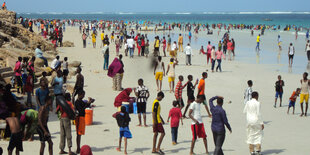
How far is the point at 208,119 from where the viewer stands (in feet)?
40.1

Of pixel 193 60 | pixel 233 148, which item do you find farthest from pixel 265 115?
pixel 193 60

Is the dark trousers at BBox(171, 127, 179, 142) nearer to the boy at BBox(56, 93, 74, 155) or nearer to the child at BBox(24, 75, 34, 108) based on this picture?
the boy at BBox(56, 93, 74, 155)

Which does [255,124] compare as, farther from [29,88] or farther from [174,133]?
[29,88]

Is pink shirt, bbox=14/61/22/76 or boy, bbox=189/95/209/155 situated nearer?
boy, bbox=189/95/209/155

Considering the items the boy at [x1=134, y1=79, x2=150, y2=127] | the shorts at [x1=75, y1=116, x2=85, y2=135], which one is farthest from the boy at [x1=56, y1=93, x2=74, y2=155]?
the boy at [x1=134, y1=79, x2=150, y2=127]

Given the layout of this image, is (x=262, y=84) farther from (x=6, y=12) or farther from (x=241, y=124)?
(x=6, y=12)

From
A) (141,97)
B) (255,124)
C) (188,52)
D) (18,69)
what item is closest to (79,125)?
(141,97)

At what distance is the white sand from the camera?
9.46 m

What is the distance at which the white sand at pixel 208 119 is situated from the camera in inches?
373

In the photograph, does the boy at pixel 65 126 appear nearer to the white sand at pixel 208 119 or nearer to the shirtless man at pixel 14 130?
the white sand at pixel 208 119

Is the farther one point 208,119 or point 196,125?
point 208,119

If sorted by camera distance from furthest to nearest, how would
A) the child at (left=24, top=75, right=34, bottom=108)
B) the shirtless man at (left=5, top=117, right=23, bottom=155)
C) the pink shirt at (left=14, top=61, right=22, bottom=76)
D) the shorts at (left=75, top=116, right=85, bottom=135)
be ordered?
the pink shirt at (left=14, top=61, right=22, bottom=76) < the child at (left=24, top=75, right=34, bottom=108) < the shorts at (left=75, top=116, right=85, bottom=135) < the shirtless man at (left=5, top=117, right=23, bottom=155)

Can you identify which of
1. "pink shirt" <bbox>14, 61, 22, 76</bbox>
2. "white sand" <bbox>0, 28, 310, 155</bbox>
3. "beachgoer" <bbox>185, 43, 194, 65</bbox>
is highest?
"beachgoer" <bbox>185, 43, 194, 65</bbox>

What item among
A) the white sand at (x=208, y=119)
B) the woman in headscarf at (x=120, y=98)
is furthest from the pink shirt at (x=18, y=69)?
the woman in headscarf at (x=120, y=98)
